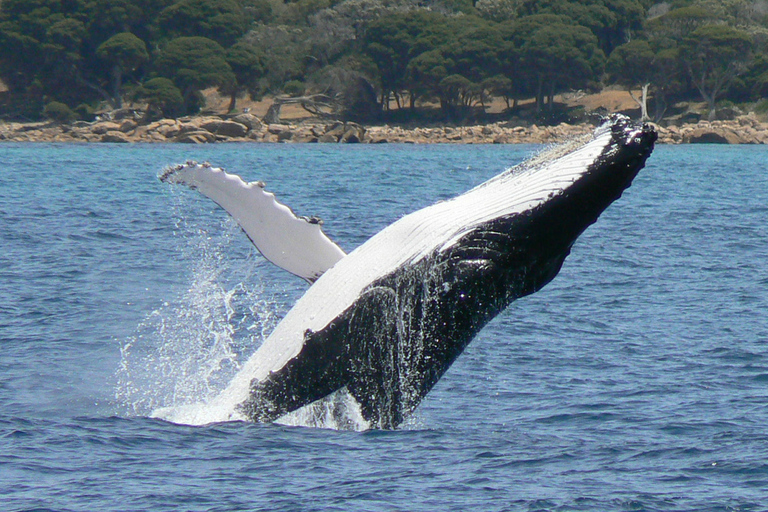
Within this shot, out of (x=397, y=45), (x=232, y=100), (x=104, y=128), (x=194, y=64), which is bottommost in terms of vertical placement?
(x=104, y=128)

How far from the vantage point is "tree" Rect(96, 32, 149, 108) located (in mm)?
86438

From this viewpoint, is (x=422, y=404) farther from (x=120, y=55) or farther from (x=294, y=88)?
(x=294, y=88)

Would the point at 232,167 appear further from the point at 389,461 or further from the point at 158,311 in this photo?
the point at 389,461

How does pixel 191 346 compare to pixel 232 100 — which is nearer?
pixel 191 346

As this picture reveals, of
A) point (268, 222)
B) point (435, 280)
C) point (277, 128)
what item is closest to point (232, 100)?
point (277, 128)

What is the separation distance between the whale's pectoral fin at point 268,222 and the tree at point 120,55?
82145 mm

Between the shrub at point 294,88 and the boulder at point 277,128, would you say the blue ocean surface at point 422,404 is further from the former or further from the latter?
the shrub at point 294,88

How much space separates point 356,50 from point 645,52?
80.7 feet

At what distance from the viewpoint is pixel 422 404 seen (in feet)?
33.8

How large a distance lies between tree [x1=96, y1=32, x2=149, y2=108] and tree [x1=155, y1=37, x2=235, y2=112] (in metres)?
1.73

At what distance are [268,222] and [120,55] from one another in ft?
272

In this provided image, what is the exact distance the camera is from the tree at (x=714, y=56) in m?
83.0

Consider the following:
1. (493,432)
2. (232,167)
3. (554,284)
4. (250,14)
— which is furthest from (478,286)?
(250,14)

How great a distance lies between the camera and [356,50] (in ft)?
310
